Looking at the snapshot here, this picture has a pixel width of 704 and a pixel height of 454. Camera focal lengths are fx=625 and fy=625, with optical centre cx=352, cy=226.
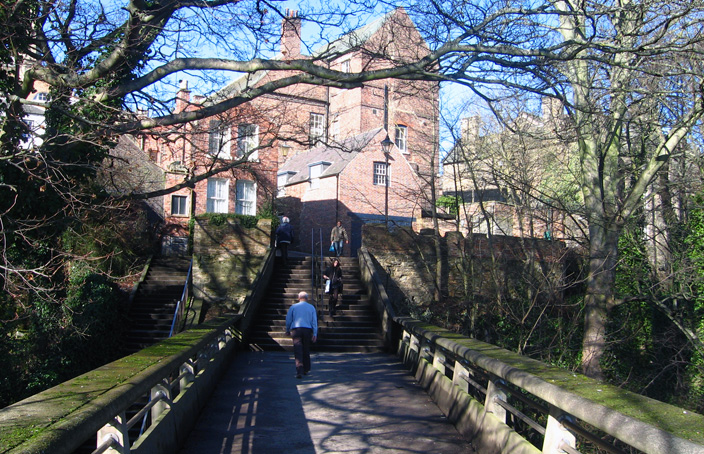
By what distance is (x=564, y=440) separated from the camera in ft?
15.8

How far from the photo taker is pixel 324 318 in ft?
60.5

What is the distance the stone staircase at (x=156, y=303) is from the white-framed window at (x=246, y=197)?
166 inches

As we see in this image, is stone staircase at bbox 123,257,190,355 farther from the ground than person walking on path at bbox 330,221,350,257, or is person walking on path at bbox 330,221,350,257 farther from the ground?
person walking on path at bbox 330,221,350,257

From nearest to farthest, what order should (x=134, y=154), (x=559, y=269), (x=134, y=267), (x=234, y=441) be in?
(x=234, y=441), (x=559, y=269), (x=134, y=267), (x=134, y=154)

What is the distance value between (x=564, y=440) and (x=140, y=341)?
2000 cm

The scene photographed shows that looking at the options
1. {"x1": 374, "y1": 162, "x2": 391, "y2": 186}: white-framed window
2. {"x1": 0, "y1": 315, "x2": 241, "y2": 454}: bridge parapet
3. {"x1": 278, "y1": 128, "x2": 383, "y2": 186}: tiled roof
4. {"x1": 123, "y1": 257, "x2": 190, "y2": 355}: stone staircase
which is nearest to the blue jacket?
{"x1": 0, "y1": 315, "x2": 241, "y2": 454}: bridge parapet

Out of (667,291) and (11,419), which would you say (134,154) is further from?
(11,419)

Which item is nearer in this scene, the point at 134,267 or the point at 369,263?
the point at 369,263

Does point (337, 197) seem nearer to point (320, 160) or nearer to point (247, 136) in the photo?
point (320, 160)

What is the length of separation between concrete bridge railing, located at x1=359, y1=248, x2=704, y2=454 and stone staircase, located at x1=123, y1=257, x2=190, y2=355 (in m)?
14.5

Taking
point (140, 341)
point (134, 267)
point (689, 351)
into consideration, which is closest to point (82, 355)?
point (140, 341)

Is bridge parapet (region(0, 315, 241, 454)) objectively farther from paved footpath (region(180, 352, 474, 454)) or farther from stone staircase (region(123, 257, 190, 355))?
stone staircase (region(123, 257, 190, 355))

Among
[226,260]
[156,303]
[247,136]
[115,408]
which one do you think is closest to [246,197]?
[156,303]

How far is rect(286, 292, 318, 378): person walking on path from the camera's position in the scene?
11.3 metres
